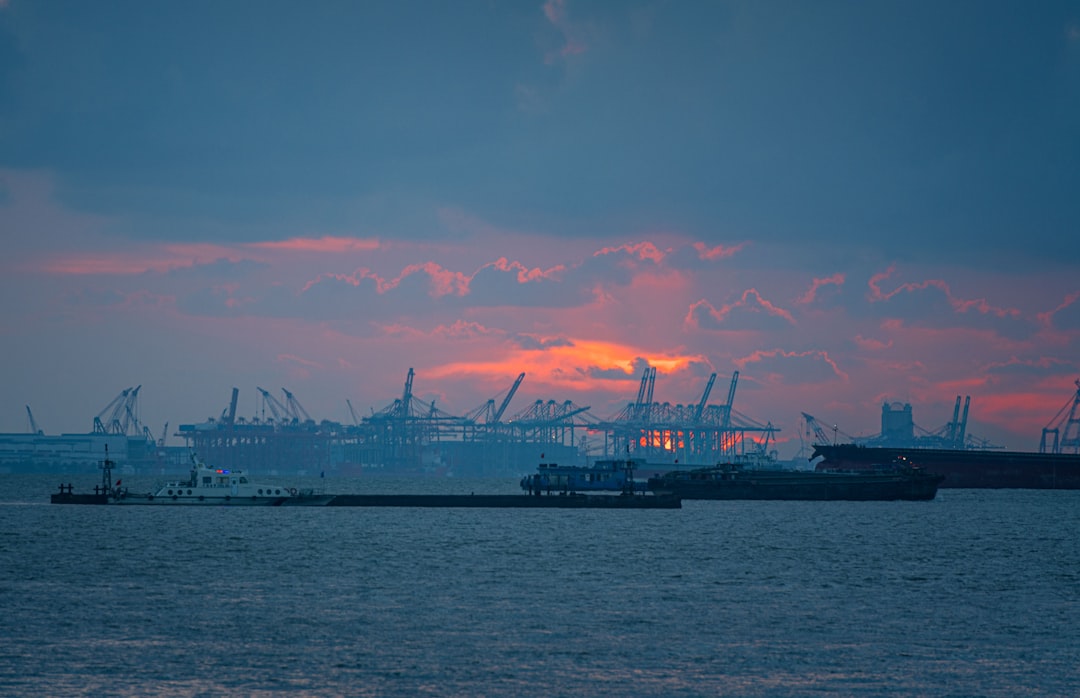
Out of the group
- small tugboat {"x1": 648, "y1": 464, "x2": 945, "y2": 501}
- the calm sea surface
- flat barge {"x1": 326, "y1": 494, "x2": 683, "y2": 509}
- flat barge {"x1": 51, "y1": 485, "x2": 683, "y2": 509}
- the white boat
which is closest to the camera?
the calm sea surface

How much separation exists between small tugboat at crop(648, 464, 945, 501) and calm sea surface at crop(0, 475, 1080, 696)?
5890cm

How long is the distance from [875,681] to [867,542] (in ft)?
197

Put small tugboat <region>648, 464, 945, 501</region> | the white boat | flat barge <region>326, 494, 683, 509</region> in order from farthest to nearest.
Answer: small tugboat <region>648, 464, 945, 501</region> → flat barge <region>326, 494, 683, 509</region> → the white boat

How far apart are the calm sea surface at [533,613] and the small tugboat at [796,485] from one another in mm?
58899

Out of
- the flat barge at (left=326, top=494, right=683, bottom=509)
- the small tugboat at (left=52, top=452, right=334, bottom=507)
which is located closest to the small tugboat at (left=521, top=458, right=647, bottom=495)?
the flat barge at (left=326, top=494, right=683, bottom=509)

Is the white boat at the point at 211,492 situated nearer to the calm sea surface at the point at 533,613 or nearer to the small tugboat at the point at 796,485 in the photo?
the calm sea surface at the point at 533,613

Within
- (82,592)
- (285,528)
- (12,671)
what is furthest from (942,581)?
(285,528)

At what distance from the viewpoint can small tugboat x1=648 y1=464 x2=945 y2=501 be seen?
162875mm

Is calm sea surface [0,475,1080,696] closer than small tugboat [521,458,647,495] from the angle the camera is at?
Yes

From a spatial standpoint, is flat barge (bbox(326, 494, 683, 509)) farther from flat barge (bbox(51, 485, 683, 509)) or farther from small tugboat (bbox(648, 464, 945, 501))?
small tugboat (bbox(648, 464, 945, 501))

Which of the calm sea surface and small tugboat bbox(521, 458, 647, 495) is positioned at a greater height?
small tugboat bbox(521, 458, 647, 495)

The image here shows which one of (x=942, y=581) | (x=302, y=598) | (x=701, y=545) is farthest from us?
(x=701, y=545)

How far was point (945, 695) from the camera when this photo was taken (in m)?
34.9

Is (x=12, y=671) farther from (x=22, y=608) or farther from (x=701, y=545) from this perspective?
(x=701, y=545)
